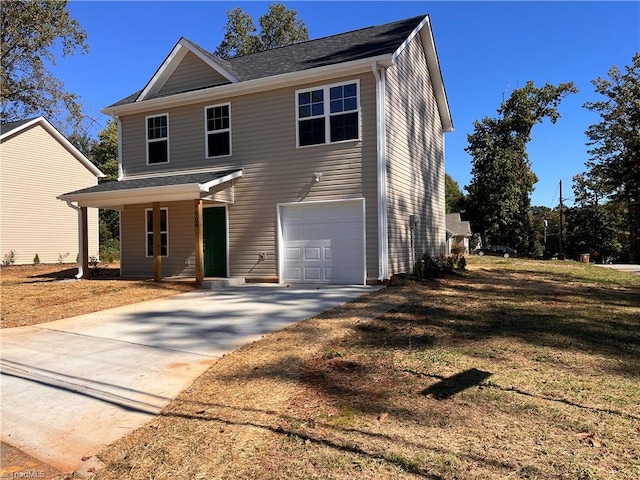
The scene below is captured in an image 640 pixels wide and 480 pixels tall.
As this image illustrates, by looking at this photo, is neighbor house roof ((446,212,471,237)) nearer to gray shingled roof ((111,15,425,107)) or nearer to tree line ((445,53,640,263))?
tree line ((445,53,640,263))

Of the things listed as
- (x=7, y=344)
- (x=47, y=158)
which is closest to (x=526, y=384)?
(x=7, y=344)

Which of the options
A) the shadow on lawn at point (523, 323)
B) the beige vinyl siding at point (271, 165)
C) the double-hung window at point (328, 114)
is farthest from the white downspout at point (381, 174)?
the shadow on lawn at point (523, 323)

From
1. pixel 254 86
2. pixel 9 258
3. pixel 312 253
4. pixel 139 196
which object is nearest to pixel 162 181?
pixel 139 196

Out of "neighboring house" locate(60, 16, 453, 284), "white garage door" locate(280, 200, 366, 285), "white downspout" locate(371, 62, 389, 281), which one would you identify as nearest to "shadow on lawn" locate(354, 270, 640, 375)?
"white downspout" locate(371, 62, 389, 281)

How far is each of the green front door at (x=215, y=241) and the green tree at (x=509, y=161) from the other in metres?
33.7

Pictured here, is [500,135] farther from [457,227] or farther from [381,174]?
[381,174]

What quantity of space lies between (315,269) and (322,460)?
30.0 ft

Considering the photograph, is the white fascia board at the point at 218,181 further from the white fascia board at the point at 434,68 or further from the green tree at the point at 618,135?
the green tree at the point at 618,135

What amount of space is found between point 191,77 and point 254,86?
2.85 metres

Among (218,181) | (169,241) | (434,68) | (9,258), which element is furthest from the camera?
(9,258)

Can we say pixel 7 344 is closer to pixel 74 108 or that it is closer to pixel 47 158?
pixel 47 158

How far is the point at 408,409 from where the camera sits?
143 inches

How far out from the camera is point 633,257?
39281mm

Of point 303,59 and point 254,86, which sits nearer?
point 254,86
